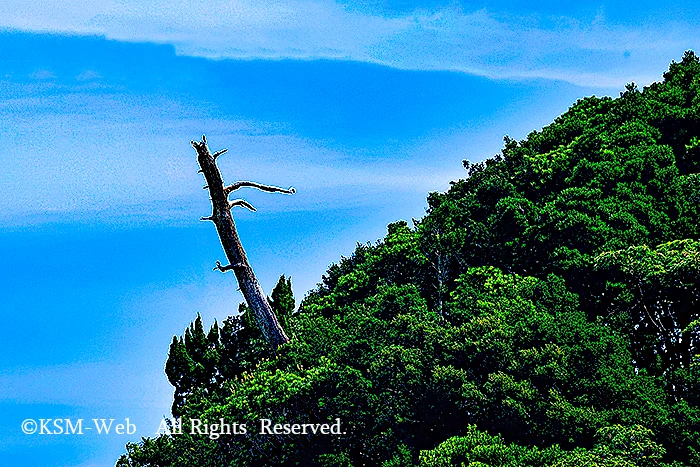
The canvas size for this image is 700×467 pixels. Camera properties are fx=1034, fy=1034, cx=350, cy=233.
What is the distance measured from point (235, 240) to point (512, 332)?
20.4ft

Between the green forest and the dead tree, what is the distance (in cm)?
69

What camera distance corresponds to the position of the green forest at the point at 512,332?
16938 millimetres

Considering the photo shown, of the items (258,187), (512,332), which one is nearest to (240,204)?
(258,187)

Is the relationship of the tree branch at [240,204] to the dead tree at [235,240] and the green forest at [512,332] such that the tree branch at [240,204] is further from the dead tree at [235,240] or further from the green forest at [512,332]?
the green forest at [512,332]

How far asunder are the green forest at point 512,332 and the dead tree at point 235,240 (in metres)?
0.69

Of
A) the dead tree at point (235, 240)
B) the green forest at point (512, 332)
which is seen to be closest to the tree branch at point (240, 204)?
the dead tree at point (235, 240)

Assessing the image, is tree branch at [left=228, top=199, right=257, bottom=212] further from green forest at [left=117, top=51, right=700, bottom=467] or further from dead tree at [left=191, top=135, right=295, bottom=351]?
green forest at [left=117, top=51, right=700, bottom=467]

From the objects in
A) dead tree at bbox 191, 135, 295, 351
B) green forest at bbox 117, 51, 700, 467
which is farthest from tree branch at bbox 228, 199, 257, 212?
green forest at bbox 117, 51, 700, 467

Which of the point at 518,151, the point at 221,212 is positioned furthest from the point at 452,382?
the point at 518,151

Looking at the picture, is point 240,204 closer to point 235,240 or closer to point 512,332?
point 235,240

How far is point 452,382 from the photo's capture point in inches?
701

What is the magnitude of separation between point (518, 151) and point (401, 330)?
6.28 m

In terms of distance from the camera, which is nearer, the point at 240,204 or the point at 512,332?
the point at 512,332

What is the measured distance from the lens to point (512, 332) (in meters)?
17.8
